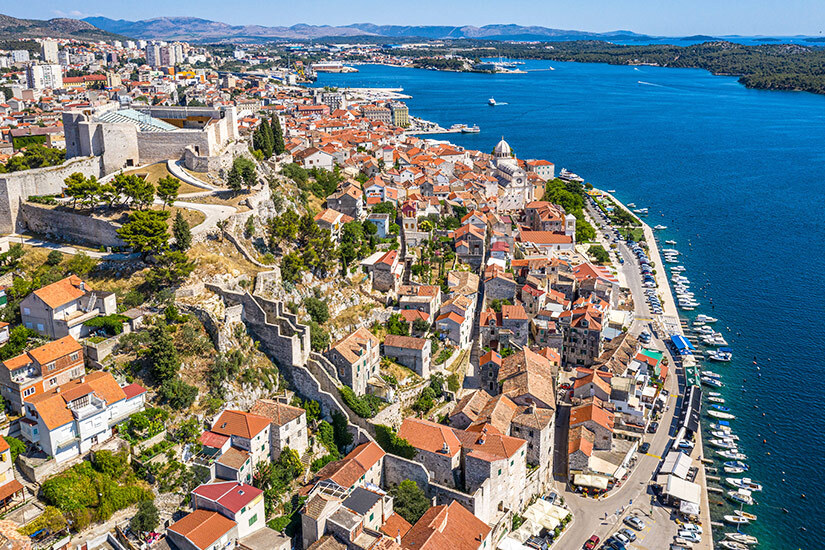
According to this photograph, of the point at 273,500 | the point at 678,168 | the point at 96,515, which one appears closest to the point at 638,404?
the point at 273,500

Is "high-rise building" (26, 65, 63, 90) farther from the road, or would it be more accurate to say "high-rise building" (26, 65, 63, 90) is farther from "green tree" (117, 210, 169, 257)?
the road

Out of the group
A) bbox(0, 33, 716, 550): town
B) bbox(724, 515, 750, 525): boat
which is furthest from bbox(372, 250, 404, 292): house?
bbox(724, 515, 750, 525): boat

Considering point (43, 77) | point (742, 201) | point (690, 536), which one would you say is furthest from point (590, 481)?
point (43, 77)

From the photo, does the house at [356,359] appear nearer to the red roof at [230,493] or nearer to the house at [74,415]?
the red roof at [230,493]

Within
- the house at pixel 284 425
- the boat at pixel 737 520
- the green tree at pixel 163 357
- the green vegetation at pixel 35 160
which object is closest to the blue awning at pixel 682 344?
the boat at pixel 737 520

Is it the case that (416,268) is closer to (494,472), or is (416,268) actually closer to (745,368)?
(494,472)
